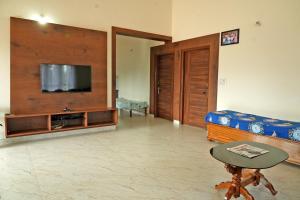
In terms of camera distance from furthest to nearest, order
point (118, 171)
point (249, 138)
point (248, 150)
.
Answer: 1. point (249, 138)
2. point (118, 171)
3. point (248, 150)

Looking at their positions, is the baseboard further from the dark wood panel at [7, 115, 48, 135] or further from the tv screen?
the dark wood panel at [7, 115, 48, 135]

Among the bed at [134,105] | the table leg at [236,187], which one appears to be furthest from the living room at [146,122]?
the bed at [134,105]

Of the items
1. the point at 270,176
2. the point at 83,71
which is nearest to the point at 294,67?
the point at 270,176

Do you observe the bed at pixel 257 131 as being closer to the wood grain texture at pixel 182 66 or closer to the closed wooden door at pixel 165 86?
the wood grain texture at pixel 182 66

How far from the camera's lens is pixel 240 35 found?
4418 mm

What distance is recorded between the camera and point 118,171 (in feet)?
9.32

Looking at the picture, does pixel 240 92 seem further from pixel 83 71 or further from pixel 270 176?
pixel 83 71

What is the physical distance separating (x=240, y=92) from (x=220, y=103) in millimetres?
534

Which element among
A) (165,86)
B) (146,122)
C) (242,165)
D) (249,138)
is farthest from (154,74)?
(242,165)

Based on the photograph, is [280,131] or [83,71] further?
[83,71]

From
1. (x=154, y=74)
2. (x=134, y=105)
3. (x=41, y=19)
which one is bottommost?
(x=134, y=105)

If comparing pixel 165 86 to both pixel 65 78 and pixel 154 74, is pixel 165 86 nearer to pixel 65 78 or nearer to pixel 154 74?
pixel 154 74

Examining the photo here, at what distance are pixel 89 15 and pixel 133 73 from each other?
3.09 m

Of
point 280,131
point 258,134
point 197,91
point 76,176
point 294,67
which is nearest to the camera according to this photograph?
point 76,176
